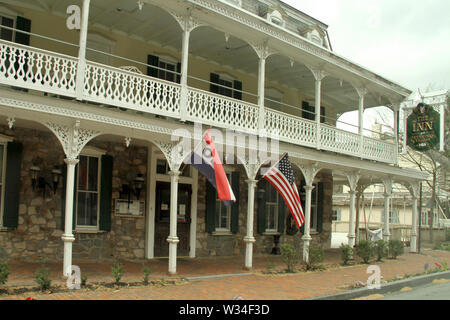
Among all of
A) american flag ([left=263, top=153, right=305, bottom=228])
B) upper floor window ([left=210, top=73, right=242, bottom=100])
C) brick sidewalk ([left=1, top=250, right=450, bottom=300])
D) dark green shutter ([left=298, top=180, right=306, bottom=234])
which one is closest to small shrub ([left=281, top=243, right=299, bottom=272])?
brick sidewalk ([left=1, top=250, right=450, bottom=300])

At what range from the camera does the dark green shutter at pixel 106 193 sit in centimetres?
1134

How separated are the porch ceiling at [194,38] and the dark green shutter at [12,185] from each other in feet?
11.3

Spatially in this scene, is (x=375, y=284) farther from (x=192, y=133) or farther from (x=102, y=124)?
(x=102, y=124)

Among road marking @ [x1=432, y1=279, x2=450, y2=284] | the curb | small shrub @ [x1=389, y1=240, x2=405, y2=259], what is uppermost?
small shrub @ [x1=389, y1=240, x2=405, y2=259]

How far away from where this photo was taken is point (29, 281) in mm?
8172

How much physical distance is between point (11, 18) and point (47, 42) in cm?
94

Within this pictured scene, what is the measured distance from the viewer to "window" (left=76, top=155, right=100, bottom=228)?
11227 mm

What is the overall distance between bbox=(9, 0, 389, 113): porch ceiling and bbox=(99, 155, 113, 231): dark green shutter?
350cm

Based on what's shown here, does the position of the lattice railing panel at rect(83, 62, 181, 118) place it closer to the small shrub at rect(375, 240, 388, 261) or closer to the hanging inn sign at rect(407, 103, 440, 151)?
the small shrub at rect(375, 240, 388, 261)

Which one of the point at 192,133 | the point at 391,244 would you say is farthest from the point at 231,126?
the point at 391,244

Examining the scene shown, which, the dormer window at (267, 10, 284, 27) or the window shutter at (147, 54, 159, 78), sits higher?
the dormer window at (267, 10, 284, 27)

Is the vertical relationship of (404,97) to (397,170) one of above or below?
above

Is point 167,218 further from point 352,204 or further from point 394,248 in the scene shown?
point 394,248

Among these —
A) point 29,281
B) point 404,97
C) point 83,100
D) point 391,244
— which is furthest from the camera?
point 404,97
